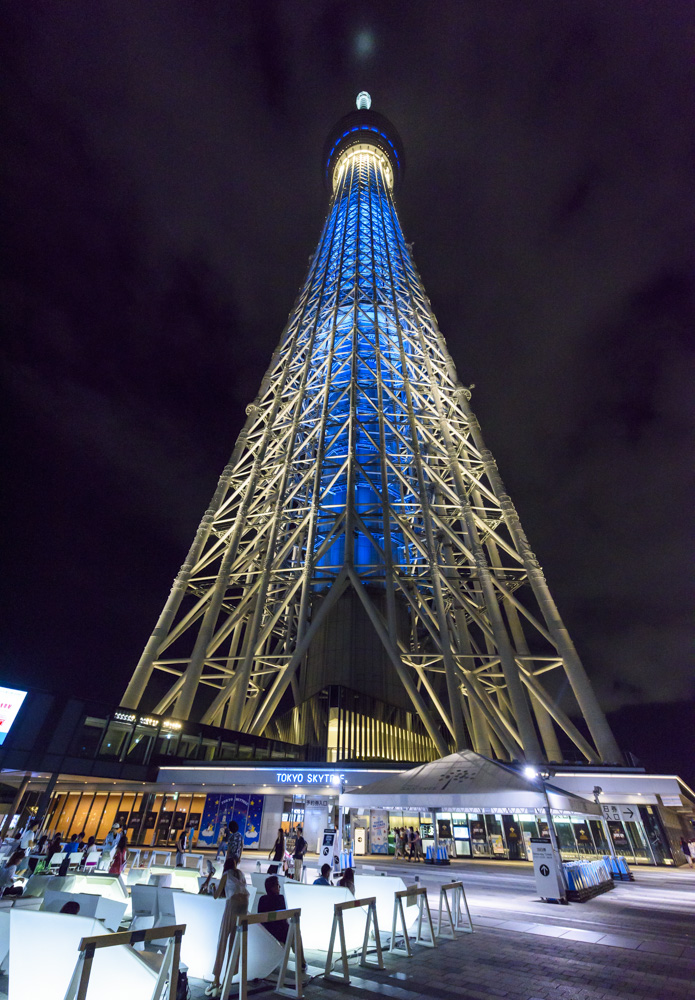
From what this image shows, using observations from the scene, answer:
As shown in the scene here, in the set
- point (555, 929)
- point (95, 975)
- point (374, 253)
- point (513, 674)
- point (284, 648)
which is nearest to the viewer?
point (95, 975)

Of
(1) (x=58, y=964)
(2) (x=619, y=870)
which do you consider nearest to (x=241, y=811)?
(2) (x=619, y=870)

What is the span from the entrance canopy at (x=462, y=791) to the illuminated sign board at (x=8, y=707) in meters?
17.3

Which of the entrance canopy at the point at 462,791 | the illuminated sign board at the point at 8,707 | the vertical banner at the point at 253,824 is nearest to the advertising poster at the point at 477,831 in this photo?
the vertical banner at the point at 253,824

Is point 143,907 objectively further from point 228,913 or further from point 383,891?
point 383,891

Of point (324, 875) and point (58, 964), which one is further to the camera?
point (324, 875)

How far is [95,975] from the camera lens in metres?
4.43

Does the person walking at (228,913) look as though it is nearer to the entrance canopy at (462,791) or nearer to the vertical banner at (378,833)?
the entrance canopy at (462,791)

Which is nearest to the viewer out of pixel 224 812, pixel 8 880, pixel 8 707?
pixel 8 880

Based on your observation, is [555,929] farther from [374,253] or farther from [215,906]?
[374,253]

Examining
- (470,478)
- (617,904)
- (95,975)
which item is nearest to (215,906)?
(95,975)

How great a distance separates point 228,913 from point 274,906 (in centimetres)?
78

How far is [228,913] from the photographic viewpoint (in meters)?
5.87

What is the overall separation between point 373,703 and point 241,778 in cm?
1367

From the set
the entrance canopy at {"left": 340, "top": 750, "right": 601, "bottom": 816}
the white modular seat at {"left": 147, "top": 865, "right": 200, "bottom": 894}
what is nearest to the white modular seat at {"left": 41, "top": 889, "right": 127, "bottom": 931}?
the white modular seat at {"left": 147, "top": 865, "right": 200, "bottom": 894}
